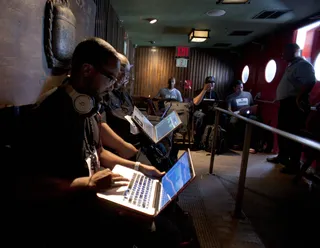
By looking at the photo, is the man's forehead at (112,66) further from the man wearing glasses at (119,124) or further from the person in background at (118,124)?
the man wearing glasses at (119,124)

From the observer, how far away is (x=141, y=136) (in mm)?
2295

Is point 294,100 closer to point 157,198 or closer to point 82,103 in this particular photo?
point 157,198

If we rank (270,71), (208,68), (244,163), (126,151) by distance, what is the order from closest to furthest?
1. (126,151)
2. (244,163)
3. (270,71)
4. (208,68)

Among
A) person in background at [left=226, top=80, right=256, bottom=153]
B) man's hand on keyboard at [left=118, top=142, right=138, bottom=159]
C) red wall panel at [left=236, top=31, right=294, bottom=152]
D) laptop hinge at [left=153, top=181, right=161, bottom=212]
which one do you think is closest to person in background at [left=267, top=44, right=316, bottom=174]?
person in background at [left=226, top=80, right=256, bottom=153]

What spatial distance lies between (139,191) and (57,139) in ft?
1.43

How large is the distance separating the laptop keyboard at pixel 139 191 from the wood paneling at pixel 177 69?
717 centimetres

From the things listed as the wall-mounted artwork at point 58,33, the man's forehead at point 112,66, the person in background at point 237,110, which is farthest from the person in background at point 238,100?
the man's forehead at point 112,66

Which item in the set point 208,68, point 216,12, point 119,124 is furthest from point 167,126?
point 208,68

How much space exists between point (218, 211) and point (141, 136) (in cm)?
110

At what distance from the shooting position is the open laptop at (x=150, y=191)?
948mm

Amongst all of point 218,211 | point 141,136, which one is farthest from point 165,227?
point 218,211

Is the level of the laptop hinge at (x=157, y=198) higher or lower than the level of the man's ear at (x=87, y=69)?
lower

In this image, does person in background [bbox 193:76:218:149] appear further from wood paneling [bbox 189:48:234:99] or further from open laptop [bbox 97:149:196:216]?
open laptop [bbox 97:149:196:216]

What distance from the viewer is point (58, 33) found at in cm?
156
